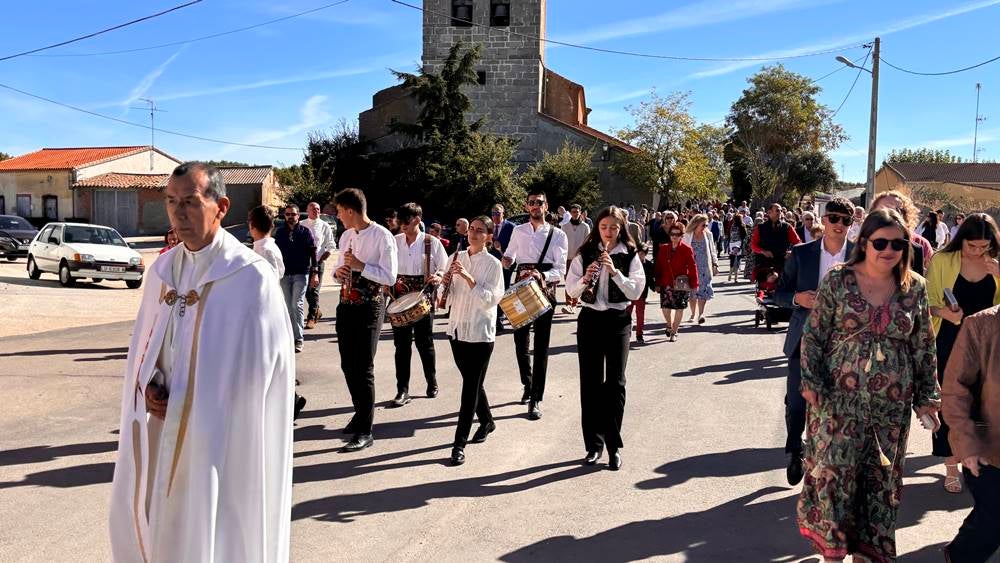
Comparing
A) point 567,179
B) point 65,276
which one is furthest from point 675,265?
point 567,179

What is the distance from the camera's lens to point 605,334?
20.4 ft

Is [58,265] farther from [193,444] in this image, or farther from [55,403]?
[193,444]

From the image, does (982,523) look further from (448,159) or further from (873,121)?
(448,159)

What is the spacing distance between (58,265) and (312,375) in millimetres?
14368

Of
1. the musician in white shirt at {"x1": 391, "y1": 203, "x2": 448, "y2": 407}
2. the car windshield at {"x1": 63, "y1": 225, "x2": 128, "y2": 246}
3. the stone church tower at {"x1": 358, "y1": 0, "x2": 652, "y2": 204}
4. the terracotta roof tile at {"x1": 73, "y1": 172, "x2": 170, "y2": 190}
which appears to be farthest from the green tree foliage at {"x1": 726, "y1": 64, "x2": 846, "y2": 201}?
the musician in white shirt at {"x1": 391, "y1": 203, "x2": 448, "y2": 407}

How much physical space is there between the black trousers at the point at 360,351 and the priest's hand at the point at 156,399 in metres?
3.63

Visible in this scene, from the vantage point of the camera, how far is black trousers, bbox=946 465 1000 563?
11.9 ft

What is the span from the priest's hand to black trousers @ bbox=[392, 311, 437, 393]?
15.5 ft

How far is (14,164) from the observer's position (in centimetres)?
5656

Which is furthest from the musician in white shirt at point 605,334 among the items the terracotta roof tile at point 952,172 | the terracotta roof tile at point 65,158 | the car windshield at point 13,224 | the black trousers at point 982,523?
the terracotta roof tile at point 952,172

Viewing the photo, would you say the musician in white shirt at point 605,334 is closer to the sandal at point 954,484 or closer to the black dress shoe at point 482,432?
the black dress shoe at point 482,432

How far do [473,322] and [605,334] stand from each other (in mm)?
1053

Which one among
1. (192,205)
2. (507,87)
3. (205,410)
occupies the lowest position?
(205,410)

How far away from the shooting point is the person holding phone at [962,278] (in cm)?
530
